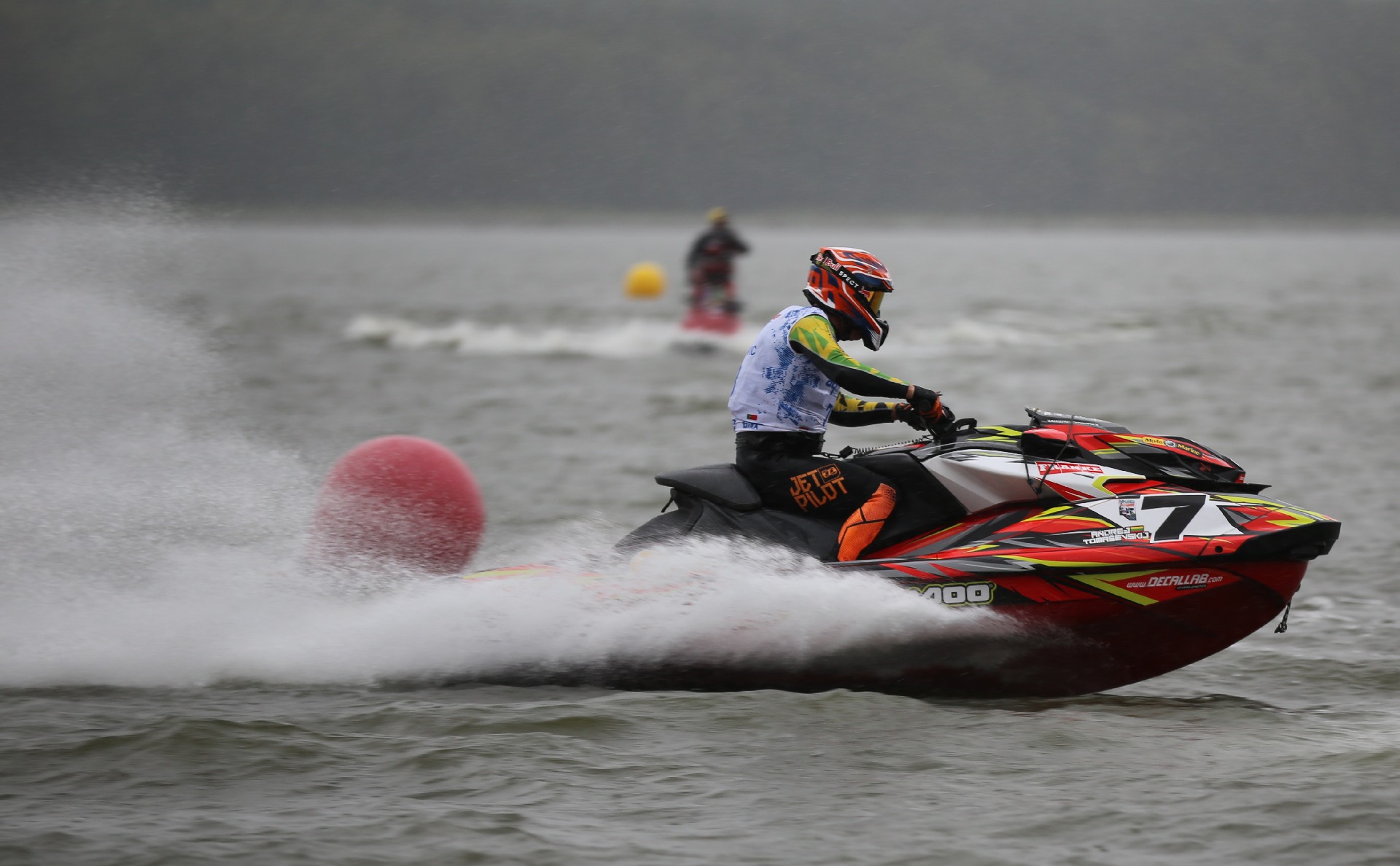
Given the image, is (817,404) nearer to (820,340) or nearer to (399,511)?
(820,340)

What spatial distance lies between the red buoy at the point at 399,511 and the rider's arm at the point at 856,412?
212 centimetres

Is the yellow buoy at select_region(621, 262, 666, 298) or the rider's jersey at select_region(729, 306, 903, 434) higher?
the yellow buoy at select_region(621, 262, 666, 298)

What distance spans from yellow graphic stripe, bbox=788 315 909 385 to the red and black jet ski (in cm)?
50

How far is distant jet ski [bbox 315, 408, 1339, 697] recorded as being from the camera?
20.8 feet

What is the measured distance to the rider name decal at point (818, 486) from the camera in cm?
698

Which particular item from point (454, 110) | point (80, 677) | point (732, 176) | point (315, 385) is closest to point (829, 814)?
point (80, 677)

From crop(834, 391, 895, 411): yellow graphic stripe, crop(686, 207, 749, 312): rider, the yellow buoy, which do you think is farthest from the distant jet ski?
the yellow buoy

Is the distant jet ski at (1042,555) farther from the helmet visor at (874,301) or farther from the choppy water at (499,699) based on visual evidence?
the helmet visor at (874,301)

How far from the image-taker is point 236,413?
17297mm

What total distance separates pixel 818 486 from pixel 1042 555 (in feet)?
3.66

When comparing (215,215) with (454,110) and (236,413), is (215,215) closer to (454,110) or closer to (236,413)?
(236,413)

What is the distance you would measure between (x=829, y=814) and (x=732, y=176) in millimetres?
150450

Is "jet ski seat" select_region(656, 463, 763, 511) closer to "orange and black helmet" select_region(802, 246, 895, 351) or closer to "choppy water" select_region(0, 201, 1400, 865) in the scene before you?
"choppy water" select_region(0, 201, 1400, 865)

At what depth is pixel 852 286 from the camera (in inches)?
278
